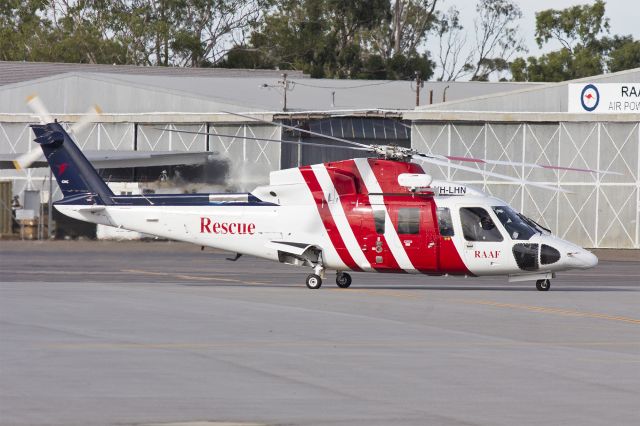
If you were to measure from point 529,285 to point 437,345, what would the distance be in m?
13.0

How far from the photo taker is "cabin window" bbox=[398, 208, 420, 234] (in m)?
24.3

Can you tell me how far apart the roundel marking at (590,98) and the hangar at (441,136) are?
344 mm

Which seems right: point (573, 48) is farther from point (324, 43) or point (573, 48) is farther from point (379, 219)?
point (379, 219)

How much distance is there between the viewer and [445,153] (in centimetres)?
4966

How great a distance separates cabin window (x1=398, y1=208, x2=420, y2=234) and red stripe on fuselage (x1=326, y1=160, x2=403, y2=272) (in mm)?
460

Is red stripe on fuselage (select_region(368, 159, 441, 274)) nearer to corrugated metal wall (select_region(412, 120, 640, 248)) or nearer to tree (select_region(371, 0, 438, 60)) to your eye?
corrugated metal wall (select_region(412, 120, 640, 248))

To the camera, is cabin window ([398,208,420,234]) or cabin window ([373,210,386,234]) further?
cabin window ([373,210,386,234])

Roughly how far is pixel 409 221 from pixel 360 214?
1.03 m

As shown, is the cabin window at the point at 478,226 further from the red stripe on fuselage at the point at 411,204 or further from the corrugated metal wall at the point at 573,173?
the corrugated metal wall at the point at 573,173

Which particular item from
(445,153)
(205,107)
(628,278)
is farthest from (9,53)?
(628,278)

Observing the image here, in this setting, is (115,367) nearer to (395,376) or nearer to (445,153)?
(395,376)

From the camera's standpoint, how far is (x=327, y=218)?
24672 mm

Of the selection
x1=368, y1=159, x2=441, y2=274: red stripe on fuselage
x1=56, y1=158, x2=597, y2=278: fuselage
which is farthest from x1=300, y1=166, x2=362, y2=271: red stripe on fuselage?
x1=368, y1=159, x2=441, y2=274: red stripe on fuselage

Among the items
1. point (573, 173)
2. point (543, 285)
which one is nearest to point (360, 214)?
point (543, 285)
